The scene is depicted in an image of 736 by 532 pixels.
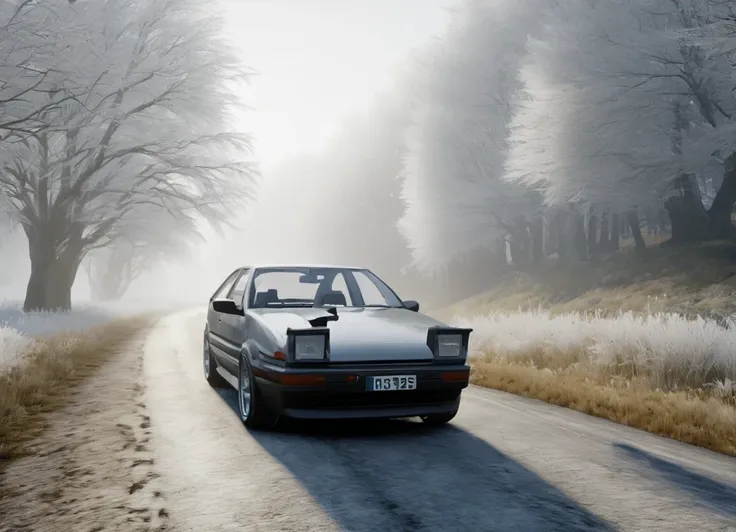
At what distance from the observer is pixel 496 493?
413 cm

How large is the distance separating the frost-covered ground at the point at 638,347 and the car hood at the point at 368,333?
3.44 m

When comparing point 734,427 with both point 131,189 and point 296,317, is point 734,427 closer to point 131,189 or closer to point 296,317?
point 296,317

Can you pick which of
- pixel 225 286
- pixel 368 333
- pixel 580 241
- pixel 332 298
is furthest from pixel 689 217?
pixel 368 333

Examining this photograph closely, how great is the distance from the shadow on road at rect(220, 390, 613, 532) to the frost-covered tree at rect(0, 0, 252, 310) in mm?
11041

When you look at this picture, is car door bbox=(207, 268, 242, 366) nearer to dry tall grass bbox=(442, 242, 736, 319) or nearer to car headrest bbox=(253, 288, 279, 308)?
car headrest bbox=(253, 288, 279, 308)

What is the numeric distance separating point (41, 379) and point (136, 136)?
10.0m

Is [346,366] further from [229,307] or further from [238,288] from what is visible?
[238,288]

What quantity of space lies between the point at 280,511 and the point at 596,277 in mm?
19539

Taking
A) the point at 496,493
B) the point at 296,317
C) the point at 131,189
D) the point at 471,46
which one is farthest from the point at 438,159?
the point at 496,493

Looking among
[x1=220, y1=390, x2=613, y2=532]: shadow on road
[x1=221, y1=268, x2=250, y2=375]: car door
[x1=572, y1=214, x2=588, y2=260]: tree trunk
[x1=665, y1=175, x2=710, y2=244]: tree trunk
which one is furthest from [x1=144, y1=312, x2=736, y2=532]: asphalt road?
[x1=572, y1=214, x2=588, y2=260]: tree trunk

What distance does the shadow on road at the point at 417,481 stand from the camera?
366cm

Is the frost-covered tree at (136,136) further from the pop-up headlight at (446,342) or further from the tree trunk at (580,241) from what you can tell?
the tree trunk at (580,241)

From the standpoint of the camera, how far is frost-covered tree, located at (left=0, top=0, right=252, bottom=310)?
1564cm

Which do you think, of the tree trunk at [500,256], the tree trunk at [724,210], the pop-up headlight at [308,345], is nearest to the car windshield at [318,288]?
the pop-up headlight at [308,345]
